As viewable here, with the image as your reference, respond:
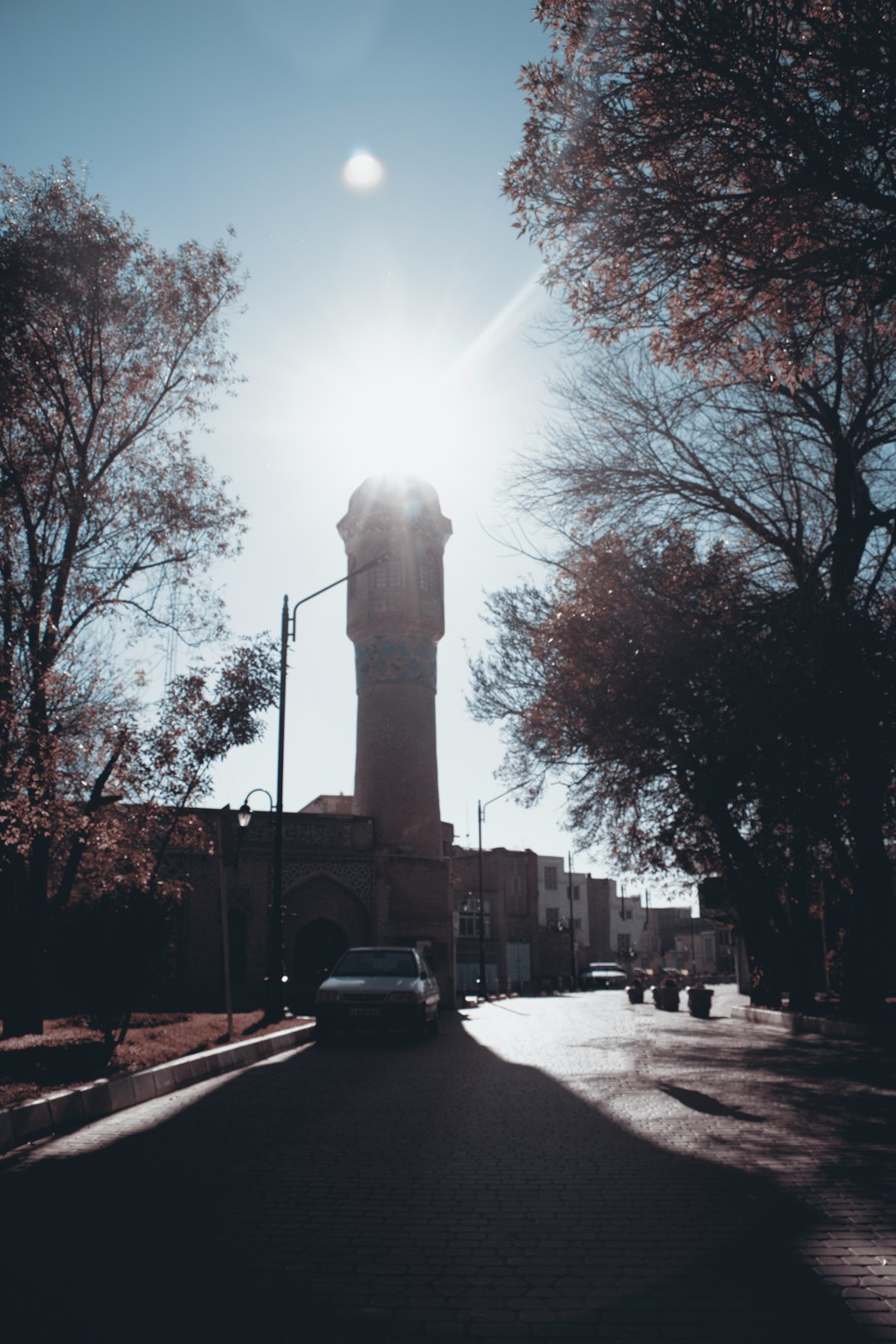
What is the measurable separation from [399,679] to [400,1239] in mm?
33841

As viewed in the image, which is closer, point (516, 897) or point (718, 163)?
point (718, 163)

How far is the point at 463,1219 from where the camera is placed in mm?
5453

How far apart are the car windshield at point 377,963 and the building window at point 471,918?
1999 inches

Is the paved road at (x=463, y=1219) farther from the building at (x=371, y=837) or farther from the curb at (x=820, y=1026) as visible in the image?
the building at (x=371, y=837)

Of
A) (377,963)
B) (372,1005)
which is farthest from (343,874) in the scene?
(372,1005)

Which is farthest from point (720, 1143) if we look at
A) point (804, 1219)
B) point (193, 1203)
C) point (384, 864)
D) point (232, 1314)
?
point (384, 864)

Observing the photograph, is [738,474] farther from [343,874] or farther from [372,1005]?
[343,874]

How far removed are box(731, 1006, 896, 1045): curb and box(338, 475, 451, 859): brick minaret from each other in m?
15.2

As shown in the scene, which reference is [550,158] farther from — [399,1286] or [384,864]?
[384,864]

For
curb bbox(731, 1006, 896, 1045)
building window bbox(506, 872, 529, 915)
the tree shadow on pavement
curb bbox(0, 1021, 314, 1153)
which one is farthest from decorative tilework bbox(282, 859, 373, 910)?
building window bbox(506, 872, 529, 915)

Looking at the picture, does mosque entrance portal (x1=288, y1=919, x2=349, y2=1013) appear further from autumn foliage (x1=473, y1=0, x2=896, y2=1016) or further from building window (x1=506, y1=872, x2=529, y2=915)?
building window (x1=506, y1=872, x2=529, y2=915)

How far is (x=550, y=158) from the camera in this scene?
889cm

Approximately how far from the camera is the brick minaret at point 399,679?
37875mm

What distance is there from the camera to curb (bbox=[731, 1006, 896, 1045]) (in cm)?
1702
